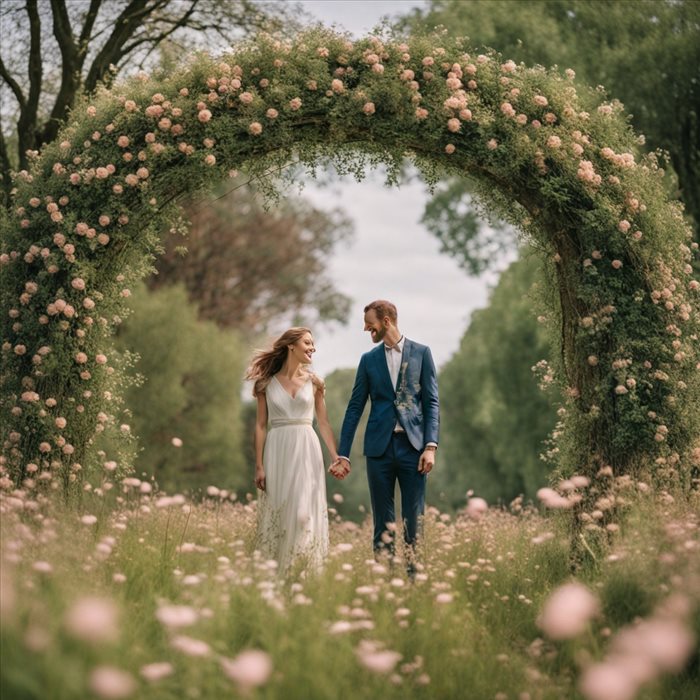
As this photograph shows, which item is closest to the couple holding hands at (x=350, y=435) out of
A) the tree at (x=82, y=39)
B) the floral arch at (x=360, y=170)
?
the floral arch at (x=360, y=170)

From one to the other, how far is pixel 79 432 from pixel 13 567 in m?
3.34

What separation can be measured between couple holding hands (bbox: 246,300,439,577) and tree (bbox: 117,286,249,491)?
14.6m

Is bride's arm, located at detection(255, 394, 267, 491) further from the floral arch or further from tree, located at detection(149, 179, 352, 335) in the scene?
tree, located at detection(149, 179, 352, 335)

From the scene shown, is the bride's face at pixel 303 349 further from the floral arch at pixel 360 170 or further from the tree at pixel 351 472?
the tree at pixel 351 472

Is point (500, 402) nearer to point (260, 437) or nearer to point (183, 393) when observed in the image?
point (183, 393)

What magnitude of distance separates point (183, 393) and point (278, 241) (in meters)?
6.92

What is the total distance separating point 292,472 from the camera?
7273 mm

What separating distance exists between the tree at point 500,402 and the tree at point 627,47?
415 cm

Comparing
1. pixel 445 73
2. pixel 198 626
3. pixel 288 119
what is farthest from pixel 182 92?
pixel 198 626

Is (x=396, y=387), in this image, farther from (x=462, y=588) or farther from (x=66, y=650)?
(x=66, y=650)

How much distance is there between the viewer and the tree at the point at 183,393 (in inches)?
902

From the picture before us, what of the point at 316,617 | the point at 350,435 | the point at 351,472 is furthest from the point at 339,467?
the point at 351,472

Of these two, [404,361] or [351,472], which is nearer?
[404,361]

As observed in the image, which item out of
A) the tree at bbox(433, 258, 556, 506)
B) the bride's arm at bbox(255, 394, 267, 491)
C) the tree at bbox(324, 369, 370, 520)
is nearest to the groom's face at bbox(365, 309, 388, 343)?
the bride's arm at bbox(255, 394, 267, 491)
